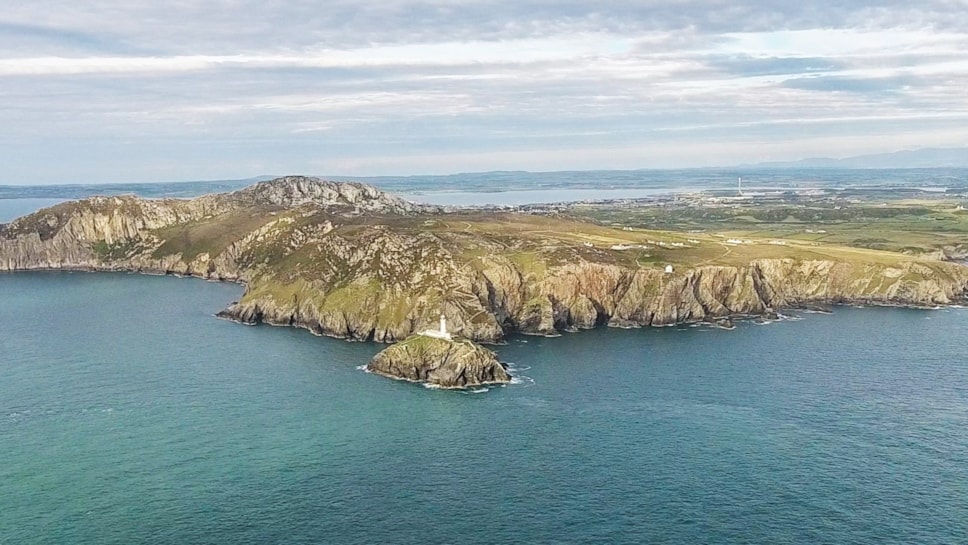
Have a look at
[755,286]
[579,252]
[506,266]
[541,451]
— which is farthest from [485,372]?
[755,286]

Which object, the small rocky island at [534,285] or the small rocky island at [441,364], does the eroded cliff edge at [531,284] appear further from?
the small rocky island at [441,364]

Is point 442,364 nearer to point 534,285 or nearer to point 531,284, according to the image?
point 534,285

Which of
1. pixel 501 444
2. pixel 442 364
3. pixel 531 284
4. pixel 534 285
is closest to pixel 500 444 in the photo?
pixel 501 444

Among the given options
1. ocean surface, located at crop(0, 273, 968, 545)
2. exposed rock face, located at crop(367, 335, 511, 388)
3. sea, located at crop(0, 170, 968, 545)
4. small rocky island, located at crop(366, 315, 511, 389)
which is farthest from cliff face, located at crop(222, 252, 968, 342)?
exposed rock face, located at crop(367, 335, 511, 388)

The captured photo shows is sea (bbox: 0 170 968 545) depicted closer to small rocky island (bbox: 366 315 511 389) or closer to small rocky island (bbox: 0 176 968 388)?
small rocky island (bbox: 366 315 511 389)

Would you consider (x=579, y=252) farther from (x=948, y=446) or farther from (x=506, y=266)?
(x=948, y=446)

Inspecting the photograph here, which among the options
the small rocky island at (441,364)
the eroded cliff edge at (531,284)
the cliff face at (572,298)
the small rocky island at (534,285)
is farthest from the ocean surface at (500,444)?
the eroded cliff edge at (531,284)
